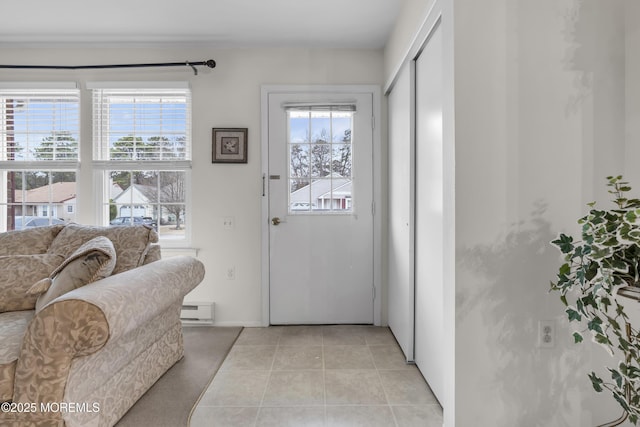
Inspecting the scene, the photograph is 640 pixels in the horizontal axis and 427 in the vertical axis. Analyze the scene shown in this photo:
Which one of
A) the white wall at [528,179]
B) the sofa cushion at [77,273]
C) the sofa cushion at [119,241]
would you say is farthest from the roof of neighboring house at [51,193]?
the white wall at [528,179]

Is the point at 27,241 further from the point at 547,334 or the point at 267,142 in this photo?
the point at 547,334

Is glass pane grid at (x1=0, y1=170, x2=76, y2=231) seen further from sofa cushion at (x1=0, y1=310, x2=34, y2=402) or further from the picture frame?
sofa cushion at (x1=0, y1=310, x2=34, y2=402)

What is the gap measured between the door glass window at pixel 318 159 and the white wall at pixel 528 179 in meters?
1.67

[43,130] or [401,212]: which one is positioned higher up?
[43,130]

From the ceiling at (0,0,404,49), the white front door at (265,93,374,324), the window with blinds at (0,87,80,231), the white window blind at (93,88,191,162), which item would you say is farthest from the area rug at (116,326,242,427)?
the ceiling at (0,0,404,49)

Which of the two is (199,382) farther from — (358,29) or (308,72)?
(358,29)

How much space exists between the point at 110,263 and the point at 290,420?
4.04 ft

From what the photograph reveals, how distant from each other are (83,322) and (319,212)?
6.51ft

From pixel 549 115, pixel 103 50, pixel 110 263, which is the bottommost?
pixel 110 263

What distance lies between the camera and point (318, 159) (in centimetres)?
301

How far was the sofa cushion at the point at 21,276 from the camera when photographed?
1778 millimetres

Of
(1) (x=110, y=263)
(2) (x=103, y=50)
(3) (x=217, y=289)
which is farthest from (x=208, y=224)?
(2) (x=103, y=50)

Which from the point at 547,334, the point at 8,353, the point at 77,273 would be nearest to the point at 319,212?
the point at 77,273

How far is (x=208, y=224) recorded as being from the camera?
9.86 ft
